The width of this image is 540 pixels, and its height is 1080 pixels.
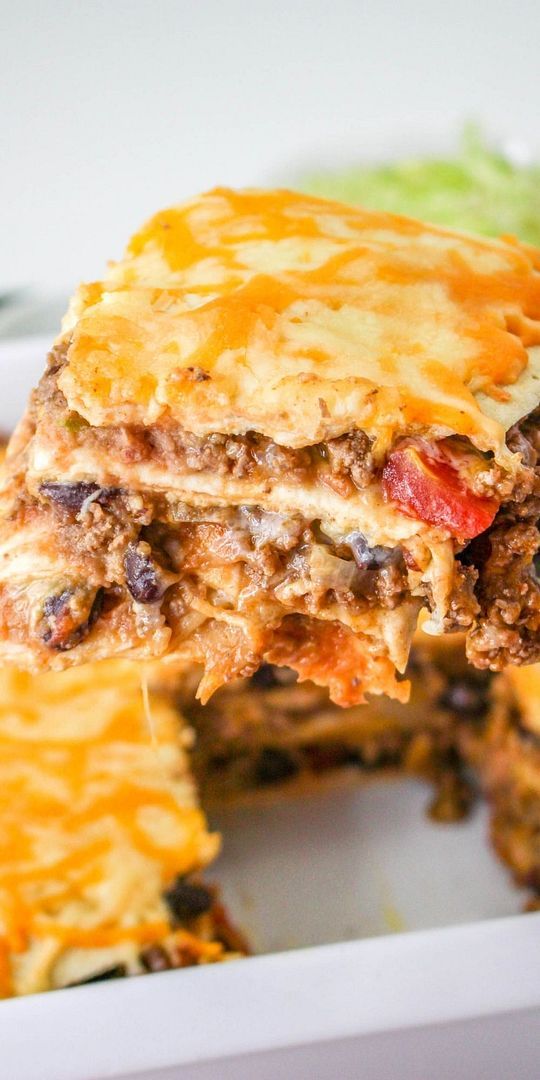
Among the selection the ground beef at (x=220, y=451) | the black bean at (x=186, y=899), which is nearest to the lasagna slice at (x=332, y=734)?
the black bean at (x=186, y=899)

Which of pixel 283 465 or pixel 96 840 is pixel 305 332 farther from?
pixel 96 840

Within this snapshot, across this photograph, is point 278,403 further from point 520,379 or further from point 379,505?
point 520,379

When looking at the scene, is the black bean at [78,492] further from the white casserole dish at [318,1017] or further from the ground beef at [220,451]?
the white casserole dish at [318,1017]

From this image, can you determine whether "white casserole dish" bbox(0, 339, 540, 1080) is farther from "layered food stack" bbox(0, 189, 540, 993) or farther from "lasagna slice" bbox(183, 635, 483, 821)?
"lasagna slice" bbox(183, 635, 483, 821)

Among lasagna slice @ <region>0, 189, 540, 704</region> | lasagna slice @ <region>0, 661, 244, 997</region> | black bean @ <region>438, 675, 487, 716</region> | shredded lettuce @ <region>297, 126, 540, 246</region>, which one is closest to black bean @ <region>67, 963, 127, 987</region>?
lasagna slice @ <region>0, 661, 244, 997</region>

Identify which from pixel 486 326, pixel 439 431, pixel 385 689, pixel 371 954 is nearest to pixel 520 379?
pixel 486 326

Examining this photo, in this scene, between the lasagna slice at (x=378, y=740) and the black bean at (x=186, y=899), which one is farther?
the lasagna slice at (x=378, y=740)

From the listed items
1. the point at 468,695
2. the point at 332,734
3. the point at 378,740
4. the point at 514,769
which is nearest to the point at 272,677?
the point at 332,734

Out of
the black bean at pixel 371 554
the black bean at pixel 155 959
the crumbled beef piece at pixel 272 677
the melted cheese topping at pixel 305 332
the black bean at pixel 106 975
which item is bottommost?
the crumbled beef piece at pixel 272 677
